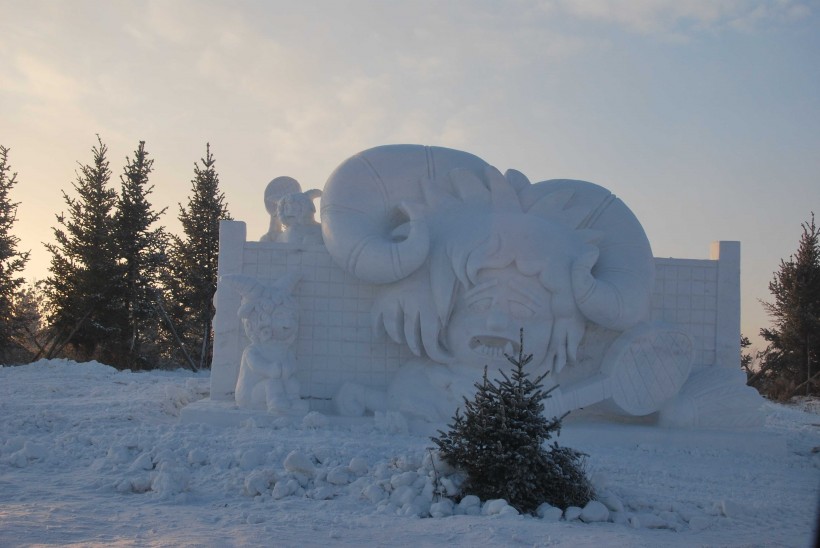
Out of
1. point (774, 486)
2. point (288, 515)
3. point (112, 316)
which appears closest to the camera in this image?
point (288, 515)

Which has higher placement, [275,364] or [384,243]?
[384,243]

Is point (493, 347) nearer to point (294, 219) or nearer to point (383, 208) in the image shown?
point (383, 208)

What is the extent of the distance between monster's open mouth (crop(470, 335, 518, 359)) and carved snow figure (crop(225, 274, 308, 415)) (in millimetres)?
1560

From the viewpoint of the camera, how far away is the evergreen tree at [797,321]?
14.3 metres

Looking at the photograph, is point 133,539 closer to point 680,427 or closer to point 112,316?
point 680,427

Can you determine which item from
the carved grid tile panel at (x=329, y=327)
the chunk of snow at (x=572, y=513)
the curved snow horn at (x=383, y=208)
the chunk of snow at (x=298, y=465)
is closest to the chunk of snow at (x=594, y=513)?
the chunk of snow at (x=572, y=513)

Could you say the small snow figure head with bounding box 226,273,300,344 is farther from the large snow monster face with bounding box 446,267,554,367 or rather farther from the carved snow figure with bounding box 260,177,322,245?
the large snow monster face with bounding box 446,267,554,367

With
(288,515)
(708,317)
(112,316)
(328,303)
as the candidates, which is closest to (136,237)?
(112,316)

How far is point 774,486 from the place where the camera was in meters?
5.11

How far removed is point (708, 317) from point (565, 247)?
6.19ft

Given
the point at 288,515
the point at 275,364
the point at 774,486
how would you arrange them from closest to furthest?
the point at 288,515
the point at 774,486
the point at 275,364

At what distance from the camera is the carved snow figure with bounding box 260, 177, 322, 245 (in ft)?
24.4

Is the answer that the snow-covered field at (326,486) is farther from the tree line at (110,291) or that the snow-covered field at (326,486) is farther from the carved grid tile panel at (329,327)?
the tree line at (110,291)

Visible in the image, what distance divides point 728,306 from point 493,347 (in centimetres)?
260
